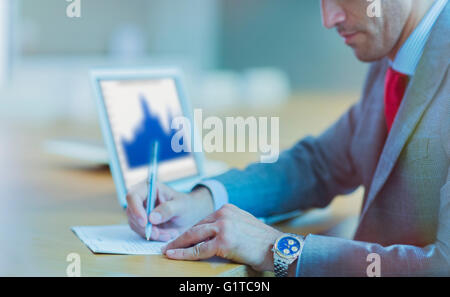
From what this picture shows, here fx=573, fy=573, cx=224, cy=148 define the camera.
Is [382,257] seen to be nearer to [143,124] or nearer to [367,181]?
[367,181]

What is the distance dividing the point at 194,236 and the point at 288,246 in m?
0.13

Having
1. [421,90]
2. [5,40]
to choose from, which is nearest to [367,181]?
[421,90]

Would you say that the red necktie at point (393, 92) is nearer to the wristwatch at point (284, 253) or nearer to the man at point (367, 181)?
the man at point (367, 181)

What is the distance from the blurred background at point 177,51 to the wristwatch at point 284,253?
6.19ft

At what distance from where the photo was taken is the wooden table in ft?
2.58

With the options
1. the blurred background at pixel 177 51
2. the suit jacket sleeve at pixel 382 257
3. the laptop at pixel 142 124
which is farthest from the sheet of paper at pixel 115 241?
the blurred background at pixel 177 51

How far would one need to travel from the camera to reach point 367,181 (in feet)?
3.79

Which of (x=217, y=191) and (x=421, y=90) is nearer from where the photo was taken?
(x=421, y=90)

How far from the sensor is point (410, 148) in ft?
2.96

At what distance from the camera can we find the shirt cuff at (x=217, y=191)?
3.40 ft

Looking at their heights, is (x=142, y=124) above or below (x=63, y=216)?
above

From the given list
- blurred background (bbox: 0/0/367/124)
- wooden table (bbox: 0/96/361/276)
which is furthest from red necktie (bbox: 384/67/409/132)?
blurred background (bbox: 0/0/367/124)

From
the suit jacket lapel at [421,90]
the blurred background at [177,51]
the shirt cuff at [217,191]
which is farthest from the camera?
the blurred background at [177,51]

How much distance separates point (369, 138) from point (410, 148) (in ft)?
0.81
